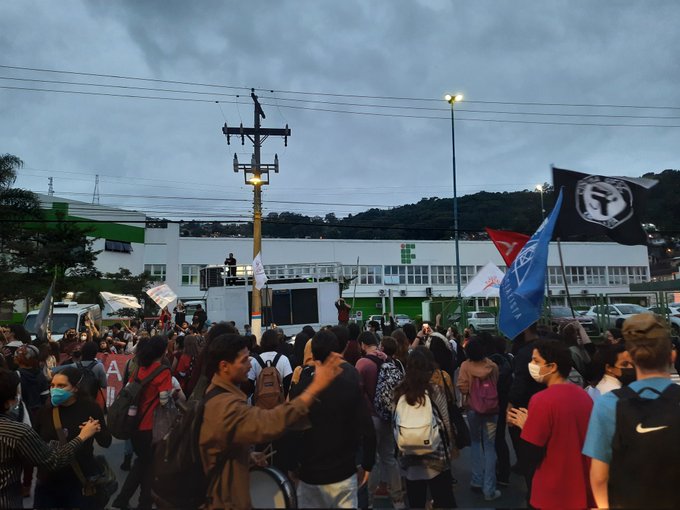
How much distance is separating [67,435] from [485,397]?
4.21 m

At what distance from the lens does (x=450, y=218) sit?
78.5 meters

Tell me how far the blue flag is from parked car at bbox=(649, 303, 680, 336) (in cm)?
930

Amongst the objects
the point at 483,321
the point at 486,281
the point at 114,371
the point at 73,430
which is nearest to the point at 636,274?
the point at 483,321

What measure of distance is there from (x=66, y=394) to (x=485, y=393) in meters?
4.25

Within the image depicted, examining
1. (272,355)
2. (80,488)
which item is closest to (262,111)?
(272,355)

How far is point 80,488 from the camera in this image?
371 centimetres

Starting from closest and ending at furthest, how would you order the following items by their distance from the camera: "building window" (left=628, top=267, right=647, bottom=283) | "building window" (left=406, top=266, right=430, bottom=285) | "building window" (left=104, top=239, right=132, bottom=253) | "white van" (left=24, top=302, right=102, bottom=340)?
"white van" (left=24, top=302, right=102, bottom=340)
"building window" (left=104, top=239, right=132, bottom=253)
"building window" (left=406, top=266, right=430, bottom=285)
"building window" (left=628, top=267, right=647, bottom=283)

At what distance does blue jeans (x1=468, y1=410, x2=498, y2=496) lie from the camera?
5.65 m

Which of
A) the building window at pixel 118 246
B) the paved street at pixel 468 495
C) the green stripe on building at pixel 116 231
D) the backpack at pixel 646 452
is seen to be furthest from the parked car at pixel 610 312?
the building window at pixel 118 246

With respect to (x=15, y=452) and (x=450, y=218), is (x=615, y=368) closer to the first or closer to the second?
(x=15, y=452)

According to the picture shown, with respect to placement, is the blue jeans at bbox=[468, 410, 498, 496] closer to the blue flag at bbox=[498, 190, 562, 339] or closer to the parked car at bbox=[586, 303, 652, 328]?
the blue flag at bbox=[498, 190, 562, 339]

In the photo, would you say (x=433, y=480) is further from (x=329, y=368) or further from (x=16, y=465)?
(x=16, y=465)

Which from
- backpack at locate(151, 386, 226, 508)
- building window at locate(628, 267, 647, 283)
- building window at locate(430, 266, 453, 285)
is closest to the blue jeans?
backpack at locate(151, 386, 226, 508)

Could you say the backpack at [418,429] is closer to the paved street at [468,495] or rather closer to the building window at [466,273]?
the paved street at [468,495]
